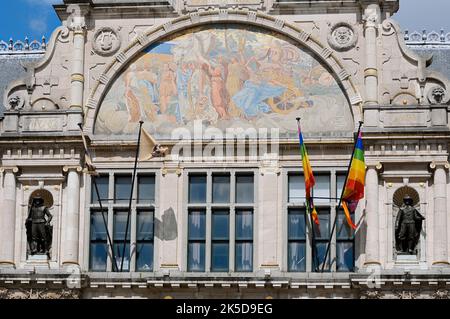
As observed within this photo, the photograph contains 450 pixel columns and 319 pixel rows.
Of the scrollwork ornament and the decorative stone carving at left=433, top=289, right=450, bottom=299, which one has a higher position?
the scrollwork ornament

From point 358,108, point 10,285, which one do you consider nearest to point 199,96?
point 358,108

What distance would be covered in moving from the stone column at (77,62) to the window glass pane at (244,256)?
572 centimetres

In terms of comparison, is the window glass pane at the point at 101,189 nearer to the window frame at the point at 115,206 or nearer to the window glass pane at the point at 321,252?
the window frame at the point at 115,206

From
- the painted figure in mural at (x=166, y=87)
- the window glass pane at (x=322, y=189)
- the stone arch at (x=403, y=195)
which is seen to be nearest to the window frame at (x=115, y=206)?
the painted figure in mural at (x=166, y=87)

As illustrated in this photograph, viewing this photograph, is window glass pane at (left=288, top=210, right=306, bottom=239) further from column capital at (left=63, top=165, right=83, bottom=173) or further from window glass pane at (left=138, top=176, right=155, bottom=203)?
column capital at (left=63, top=165, right=83, bottom=173)

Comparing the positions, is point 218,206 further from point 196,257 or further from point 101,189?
point 101,189

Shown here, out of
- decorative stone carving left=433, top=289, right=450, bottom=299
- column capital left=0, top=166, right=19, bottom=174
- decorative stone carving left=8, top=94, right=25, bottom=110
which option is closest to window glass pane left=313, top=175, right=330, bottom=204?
decorative stone carving left=433, top=289, right=450, bottom=299

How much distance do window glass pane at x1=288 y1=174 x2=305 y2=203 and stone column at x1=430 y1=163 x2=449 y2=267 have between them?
144 inches

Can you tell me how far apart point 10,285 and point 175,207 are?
502cm

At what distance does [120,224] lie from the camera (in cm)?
4538

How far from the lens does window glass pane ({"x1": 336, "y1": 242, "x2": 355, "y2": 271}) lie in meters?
44.5

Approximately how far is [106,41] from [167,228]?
5.90m

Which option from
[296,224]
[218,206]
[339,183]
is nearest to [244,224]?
[218,206]
